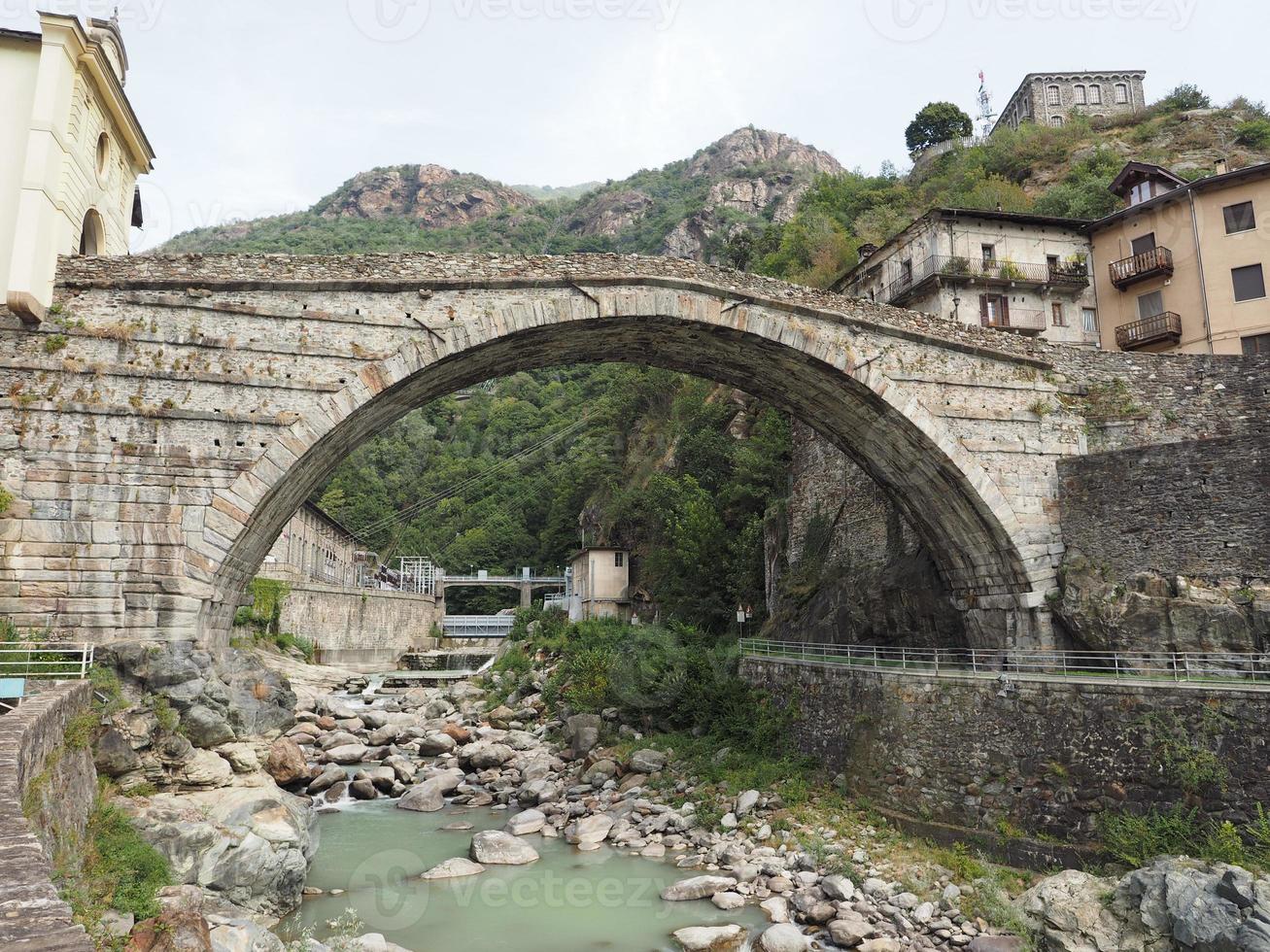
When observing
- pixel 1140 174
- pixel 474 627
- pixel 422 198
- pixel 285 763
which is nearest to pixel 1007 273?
Result: pixel 1140 174

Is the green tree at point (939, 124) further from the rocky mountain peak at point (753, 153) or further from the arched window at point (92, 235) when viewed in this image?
the rocky mountain peak at point (753, 153)

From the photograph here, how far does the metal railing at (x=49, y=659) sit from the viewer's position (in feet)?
29.8

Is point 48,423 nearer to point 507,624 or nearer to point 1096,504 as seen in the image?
point 1096,504

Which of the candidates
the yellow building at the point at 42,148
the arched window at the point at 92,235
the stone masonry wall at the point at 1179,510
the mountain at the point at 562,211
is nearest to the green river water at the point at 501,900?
the stone masonry wall at the point at 1179,510

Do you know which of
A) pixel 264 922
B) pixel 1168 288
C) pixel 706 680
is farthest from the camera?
pixel 1168 288

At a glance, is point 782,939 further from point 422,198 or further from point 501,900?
point 422,198

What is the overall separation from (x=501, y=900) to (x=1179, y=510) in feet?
37.9

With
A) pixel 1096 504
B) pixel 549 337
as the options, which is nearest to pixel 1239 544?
pixel 1096 504

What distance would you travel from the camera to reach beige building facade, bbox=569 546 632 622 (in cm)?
3491

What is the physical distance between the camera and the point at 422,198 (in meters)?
108

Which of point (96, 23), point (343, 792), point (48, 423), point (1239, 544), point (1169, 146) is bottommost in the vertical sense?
point (343, 792)

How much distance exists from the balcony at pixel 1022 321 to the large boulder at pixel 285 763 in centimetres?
1947

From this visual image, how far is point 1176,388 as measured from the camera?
49.6 ft

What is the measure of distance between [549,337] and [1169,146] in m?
32.6
